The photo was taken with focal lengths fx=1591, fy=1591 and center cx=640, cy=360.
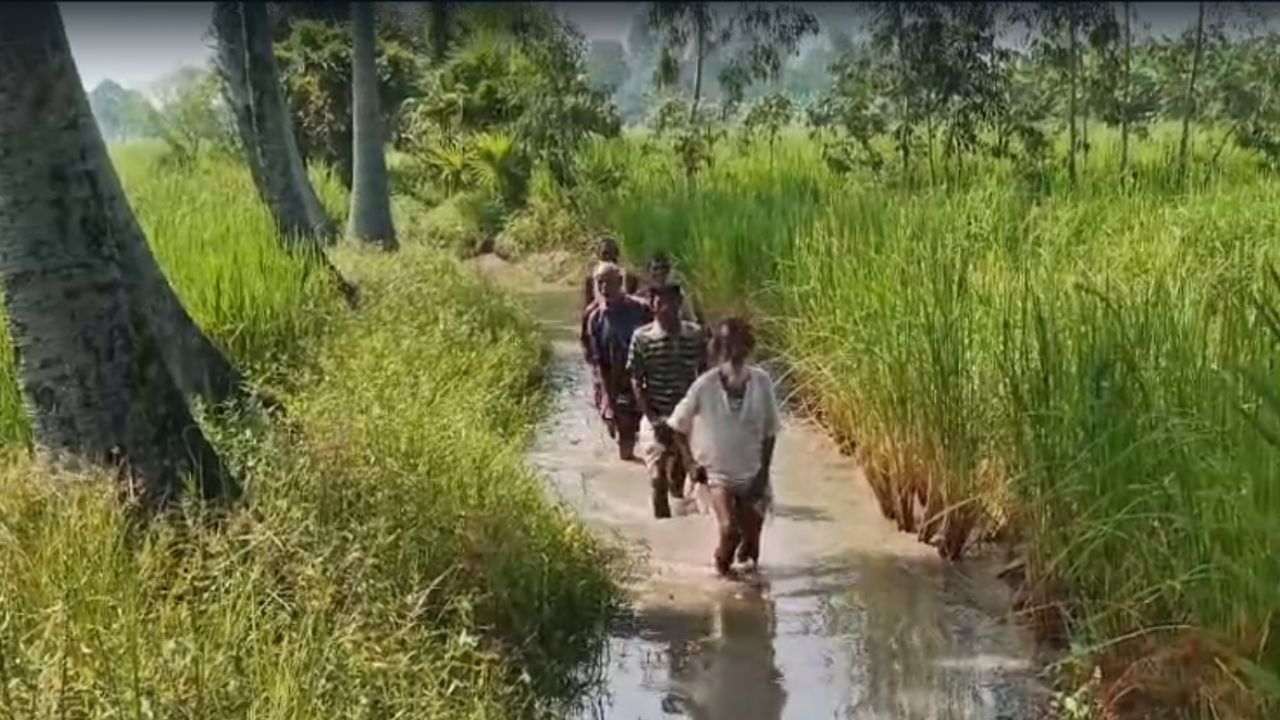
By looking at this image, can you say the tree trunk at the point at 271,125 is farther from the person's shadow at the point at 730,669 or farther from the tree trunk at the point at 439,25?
the person's shadow at the point at 730,669

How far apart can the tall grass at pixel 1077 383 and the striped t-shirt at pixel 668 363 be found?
889 mm

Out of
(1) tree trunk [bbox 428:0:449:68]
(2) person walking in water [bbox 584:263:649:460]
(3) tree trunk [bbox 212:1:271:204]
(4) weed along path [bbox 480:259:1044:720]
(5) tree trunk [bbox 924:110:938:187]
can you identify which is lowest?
(4) weed along path [bbox 480:259:1044:720]

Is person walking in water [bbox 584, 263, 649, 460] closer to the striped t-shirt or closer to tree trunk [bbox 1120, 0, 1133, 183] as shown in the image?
the striped t-shirt

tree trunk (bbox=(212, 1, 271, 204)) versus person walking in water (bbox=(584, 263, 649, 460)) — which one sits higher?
tree trunk (bbox=(212, 1, 271, 204))

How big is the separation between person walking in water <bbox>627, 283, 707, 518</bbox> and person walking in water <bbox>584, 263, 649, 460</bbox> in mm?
1017

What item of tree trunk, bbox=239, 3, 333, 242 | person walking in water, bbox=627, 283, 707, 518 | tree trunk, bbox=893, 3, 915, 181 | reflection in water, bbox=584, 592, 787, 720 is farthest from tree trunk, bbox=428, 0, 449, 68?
reflection in water, bbox=584, 592, 787, 720

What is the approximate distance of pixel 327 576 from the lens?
480 centimetres

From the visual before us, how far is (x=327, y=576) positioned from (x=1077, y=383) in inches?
112

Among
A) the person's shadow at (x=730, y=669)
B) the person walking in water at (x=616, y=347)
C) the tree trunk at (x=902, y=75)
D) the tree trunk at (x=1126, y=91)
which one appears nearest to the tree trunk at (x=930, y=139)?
the tree trunk at (x=902, y=75)

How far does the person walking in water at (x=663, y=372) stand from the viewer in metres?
8.12

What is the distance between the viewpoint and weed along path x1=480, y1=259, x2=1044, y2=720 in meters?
5.77

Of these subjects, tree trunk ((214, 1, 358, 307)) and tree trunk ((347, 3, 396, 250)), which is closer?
tree trunk ((214, 1, 358, 307))

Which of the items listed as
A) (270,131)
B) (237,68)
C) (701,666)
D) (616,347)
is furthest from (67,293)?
(237,68)

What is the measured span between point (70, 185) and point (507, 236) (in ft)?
54.5
